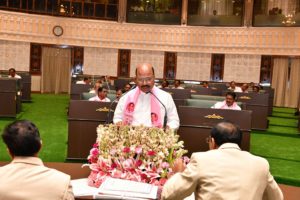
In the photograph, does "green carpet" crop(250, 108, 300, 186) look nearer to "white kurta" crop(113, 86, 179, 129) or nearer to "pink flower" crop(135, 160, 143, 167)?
"white kurta" crop(113, 86, 179, 129)

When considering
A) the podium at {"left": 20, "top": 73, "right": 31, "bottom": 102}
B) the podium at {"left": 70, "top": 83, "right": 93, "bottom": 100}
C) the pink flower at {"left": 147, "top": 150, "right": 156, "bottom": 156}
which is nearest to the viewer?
the pink flower at {"left": 147, "top": 150, "right": 156, "bottom": 156}

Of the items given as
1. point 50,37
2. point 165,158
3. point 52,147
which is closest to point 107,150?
point 165,158

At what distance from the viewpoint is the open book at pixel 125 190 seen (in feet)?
7.98

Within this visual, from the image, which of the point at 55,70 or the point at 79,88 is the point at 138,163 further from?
the point at 55,70

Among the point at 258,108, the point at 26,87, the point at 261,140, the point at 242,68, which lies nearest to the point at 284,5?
the point at 242,68

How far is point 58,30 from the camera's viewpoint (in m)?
18.4

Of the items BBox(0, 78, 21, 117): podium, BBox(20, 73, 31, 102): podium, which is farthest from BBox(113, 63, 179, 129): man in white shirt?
BBox(20, 73, 31, 102): podium

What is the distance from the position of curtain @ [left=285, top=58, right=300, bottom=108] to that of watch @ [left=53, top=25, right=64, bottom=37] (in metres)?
10.0

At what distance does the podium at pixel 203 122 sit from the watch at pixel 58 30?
1331 centimetres

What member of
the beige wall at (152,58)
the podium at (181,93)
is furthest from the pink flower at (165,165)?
the beige wall at (152,58)

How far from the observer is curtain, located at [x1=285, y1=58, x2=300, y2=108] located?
59.4 feet

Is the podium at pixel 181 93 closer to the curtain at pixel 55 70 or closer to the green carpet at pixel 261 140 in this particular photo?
the green carpet at pixel 261 140

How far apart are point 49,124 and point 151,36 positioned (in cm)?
1019

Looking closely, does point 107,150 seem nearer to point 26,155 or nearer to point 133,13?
point 26,155
